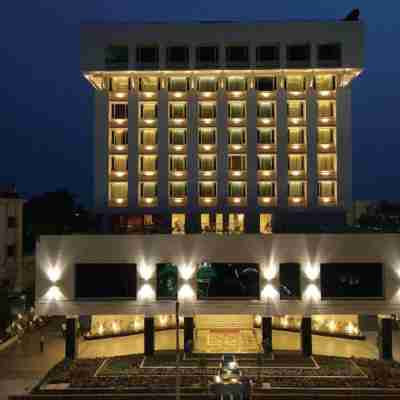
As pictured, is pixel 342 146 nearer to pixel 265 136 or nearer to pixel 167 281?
pixel 265 136

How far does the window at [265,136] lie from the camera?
143 ft

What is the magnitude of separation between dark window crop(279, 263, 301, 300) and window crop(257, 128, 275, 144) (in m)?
19.5

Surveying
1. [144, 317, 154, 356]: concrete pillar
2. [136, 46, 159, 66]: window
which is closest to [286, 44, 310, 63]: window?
[136, 46, 159, 66]: window

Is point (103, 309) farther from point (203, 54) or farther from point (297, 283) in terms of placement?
point (203, 54)

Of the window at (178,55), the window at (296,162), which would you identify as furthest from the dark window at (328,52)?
the window at (178,55)

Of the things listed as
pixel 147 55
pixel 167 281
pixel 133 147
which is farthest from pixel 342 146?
pixel 167 281

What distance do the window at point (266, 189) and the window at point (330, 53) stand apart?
34.3 feet

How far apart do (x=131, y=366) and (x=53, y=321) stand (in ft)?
42.1

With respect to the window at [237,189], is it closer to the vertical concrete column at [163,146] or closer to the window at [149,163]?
the vertical concrete column at [163,146]

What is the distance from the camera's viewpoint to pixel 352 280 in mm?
25641

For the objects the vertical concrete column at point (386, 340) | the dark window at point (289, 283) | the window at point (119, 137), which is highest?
the window at point (119, 137)

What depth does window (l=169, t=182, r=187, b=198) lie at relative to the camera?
43.3m

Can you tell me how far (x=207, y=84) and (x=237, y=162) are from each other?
6.78 m

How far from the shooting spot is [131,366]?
2433cm
